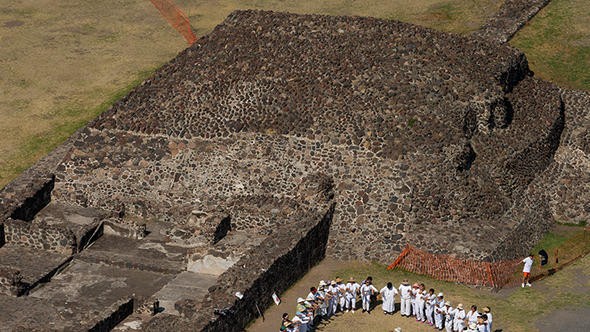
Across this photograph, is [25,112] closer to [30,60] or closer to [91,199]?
[30,60]

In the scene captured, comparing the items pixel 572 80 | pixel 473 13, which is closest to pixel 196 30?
pixel 473 13

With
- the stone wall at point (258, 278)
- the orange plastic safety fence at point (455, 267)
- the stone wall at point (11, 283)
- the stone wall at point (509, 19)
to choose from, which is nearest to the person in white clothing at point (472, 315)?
Result: the orange plastic safety fence at point (455, 267)

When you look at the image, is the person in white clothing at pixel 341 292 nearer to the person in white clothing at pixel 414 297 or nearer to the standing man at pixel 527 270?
the person in white clothing at pixel 414 297

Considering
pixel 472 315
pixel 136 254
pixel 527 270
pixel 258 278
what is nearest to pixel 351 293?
pixel 258 278

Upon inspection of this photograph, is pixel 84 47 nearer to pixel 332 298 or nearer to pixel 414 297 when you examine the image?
pixel 332 298

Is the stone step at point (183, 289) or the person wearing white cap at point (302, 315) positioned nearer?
the person wearing white cap at point (302, 315)

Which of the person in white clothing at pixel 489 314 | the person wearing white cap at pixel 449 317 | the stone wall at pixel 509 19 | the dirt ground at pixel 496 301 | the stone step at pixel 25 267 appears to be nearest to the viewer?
the person in white clothing at pixel 489 314

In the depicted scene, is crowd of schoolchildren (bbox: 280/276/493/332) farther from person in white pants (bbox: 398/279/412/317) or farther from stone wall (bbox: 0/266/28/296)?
stone wall (bbox: 0/266/28/296)
